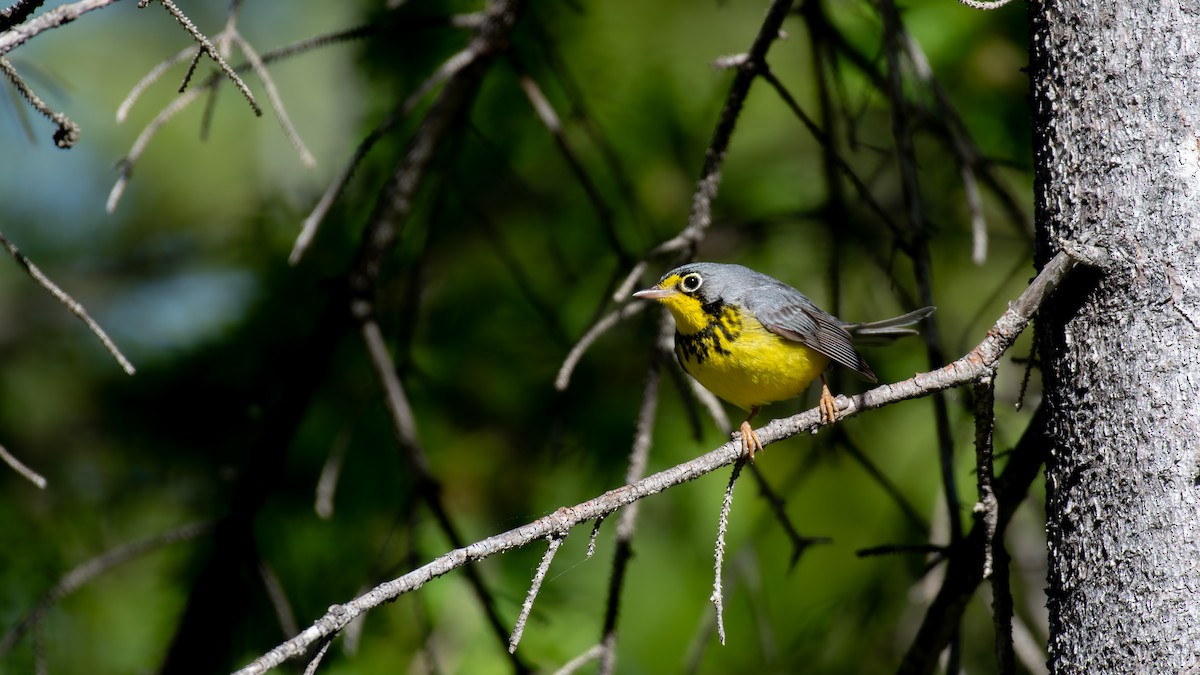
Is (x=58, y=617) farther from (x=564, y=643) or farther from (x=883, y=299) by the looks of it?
(x=883, y=299)

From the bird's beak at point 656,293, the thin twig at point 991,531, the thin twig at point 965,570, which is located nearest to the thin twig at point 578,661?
the thin twig at point 965,570

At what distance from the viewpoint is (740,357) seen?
3719mm

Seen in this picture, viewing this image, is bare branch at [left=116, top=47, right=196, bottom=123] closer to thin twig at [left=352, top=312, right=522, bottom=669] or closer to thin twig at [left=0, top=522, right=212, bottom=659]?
thin twig at [left=352, top=312, right=522, bottom=669]

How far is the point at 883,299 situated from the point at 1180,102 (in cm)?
274

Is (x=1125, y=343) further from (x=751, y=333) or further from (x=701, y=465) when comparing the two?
(x=751, y=333)

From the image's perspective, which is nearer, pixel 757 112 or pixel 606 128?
pixel 606 128

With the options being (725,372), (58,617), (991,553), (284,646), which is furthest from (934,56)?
(58,617)

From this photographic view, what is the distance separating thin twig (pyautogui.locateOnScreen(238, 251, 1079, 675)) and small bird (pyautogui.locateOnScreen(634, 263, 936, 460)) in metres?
1.15

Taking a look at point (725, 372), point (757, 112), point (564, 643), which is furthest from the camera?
point (757, 112)

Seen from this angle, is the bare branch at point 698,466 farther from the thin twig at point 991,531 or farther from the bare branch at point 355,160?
the bare branch at point 355,160

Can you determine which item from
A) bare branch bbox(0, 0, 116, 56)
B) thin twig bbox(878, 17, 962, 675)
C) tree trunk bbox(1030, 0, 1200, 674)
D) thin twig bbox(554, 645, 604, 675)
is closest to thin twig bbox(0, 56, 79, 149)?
bare branch bbox(0, 0, 116, 56)

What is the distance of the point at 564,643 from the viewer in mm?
3984

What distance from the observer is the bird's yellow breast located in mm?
3715

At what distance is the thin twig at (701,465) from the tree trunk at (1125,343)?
0.15 m
